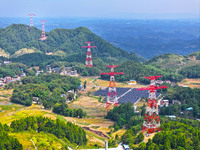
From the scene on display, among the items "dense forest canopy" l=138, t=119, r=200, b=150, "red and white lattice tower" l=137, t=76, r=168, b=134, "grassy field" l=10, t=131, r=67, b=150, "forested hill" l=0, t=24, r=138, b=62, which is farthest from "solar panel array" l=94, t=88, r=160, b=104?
"forested hill" l=0, t=24, r=138, b=62

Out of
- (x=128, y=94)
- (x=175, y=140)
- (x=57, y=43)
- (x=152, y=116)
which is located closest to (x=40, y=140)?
(x=175, y=140)

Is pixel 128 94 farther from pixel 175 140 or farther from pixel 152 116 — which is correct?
pixel 175 140

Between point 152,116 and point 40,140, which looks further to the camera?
point 152,116

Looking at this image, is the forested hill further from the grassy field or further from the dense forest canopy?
the grassy field

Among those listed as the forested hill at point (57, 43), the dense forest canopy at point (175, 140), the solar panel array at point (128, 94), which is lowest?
the solar panel array at point (128, 94)

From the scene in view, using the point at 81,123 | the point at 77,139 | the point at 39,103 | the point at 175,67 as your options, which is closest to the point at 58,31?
the point at 175,67

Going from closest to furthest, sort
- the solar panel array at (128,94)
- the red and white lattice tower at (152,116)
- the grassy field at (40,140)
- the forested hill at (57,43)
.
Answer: the grassy field at (40,140), the red and white lattice tower at (152,116), the solar panel array at (128,94), the forested hill at (57,43)

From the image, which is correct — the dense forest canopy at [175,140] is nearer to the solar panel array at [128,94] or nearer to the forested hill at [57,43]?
the solar panel array at [128,94]

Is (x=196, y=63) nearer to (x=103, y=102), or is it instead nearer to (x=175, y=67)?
(x=175, y=67)

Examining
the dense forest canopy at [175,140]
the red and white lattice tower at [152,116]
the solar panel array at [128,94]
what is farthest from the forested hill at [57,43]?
the dense forest canopy at [175,140]
